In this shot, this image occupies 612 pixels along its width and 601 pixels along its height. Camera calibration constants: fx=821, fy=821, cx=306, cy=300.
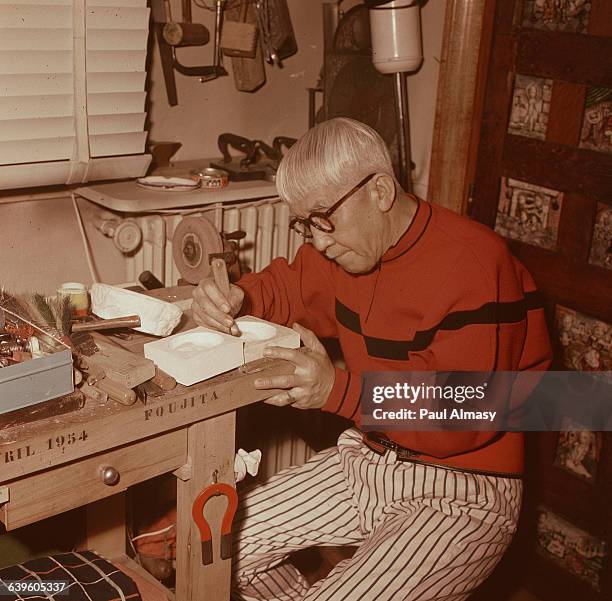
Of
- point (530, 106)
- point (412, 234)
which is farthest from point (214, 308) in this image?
point (530, 106)

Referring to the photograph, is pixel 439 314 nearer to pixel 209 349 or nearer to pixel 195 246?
pixel 209 349

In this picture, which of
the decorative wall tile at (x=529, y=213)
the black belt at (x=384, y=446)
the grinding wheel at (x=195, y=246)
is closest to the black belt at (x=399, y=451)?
the black belt at (x=384, y=446)

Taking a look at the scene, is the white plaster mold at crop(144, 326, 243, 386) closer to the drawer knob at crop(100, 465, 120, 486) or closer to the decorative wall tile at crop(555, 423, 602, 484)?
the drawer knob at crop(100, 465, 120, 486)

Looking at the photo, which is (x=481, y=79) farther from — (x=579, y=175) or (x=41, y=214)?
(x=41, y=214)

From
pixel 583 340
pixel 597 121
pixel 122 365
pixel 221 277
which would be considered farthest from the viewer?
pixel 583 340

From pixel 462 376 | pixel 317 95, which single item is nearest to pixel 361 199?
pixel 462 376

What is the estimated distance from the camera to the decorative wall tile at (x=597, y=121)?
223 centimetres

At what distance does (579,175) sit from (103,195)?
1330 millimetres

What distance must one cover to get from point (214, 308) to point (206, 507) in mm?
406

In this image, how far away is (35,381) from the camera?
130 cm

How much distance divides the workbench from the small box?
4 centimetres

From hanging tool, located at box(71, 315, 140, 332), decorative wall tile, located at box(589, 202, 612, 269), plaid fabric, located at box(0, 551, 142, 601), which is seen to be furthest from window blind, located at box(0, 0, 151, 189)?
decorative wall tile, located at box(589, 202, 612, 269)

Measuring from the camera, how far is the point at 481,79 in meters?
2.55

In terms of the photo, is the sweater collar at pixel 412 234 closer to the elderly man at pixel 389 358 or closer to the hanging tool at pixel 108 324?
the elderly man at pixel 389 358
